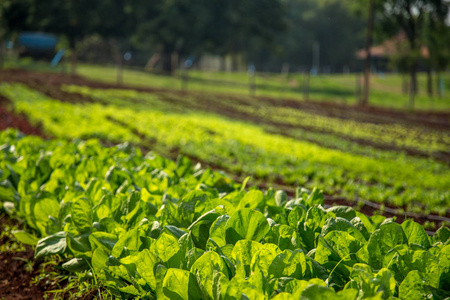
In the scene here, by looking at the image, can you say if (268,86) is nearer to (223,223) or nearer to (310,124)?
(310,124)

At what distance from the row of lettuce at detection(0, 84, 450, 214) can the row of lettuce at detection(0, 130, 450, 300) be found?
4.14m

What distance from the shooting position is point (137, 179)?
413cm

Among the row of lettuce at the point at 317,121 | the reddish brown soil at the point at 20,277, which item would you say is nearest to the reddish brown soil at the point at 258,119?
the row of lettuce at the point at 317,121

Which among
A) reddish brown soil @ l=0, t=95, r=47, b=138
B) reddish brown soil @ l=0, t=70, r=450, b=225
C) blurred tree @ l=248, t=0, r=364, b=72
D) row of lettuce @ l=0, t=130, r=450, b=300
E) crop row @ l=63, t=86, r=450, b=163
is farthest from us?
blurred tree @ l=248, t=0, r=364, b=72

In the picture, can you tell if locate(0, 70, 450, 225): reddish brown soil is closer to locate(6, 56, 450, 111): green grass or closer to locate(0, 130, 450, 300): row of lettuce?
locate(6, 56, 450, 111): green grass

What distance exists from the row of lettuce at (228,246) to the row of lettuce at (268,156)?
414cm

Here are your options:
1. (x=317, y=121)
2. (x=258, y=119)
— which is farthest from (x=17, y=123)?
(x=317, y=121)

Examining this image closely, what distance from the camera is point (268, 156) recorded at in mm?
10086

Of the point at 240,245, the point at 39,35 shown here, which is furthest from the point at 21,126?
the point at 39,35

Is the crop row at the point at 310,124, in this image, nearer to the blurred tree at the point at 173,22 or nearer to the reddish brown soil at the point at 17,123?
the reddish brown soil at the point at 17,123

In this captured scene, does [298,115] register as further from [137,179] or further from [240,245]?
[240,245]

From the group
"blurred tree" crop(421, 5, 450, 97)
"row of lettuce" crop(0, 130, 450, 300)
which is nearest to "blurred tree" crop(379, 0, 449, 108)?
"blurred tree" crop(421, 5, 450, 97)

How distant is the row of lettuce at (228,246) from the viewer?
208 cm

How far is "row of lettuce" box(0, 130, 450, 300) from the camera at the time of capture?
208cm
